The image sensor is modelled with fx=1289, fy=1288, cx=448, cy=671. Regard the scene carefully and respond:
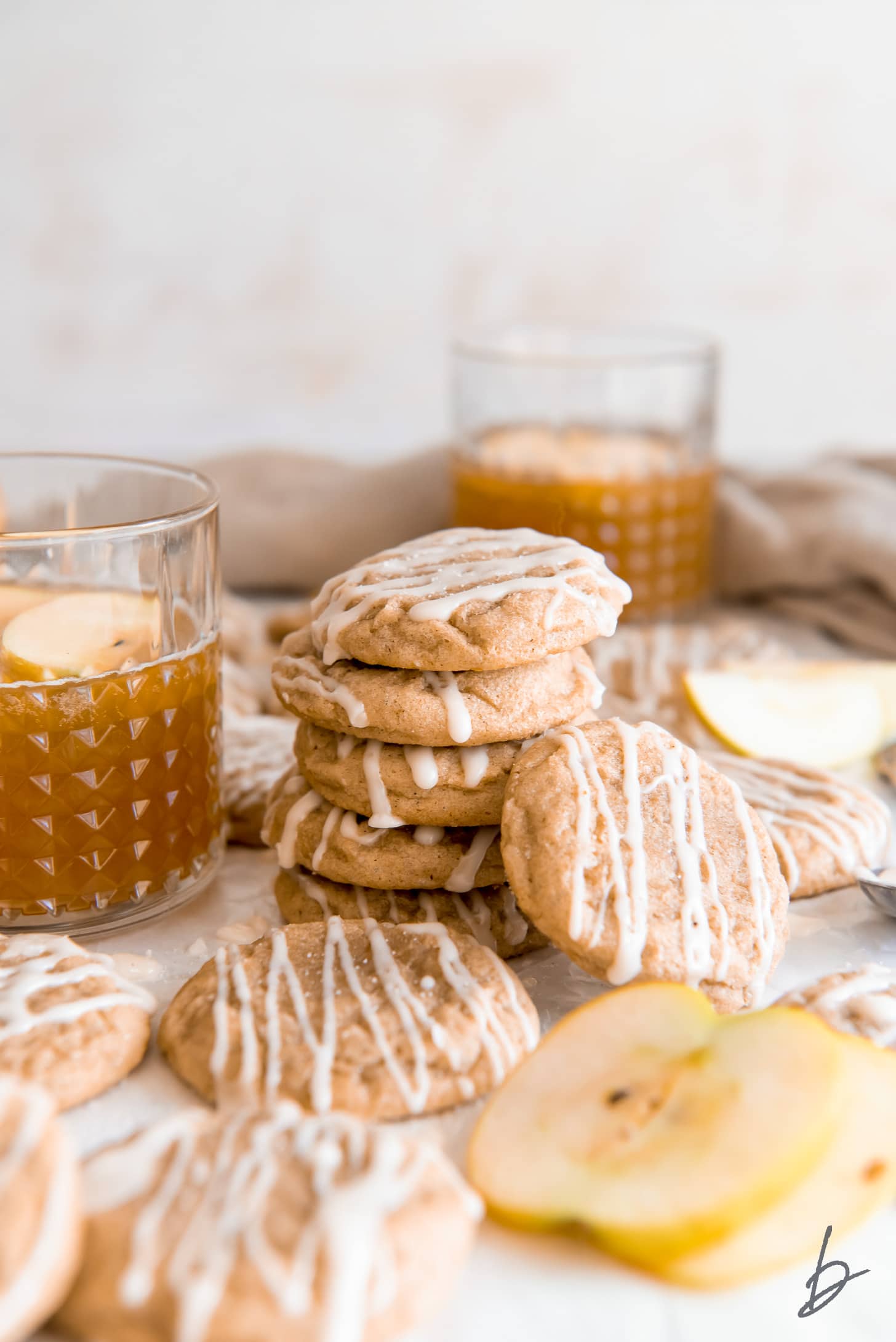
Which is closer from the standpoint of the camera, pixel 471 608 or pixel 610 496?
pixel 471 608

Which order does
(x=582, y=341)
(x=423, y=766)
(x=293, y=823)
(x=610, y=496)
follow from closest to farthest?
1. (x=423, y=766)
2. (x=293, y=823)
3. (x=610, y=496)
4. (x=582, y=341)

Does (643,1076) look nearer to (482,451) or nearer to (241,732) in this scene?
(241,732)

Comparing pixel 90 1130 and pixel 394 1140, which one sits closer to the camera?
pixel 394 1140

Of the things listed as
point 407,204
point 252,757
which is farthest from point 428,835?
point 407,204

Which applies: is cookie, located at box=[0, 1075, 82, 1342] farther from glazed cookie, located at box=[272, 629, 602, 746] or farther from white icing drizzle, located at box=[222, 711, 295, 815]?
white icing drizzle, located at box=[222, 711, 295, 815]

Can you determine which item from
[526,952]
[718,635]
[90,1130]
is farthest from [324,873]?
[718,635]
